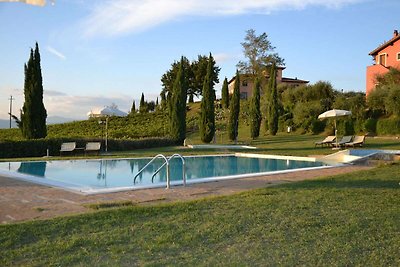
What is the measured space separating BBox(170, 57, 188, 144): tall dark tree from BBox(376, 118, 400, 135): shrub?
12.5 metres

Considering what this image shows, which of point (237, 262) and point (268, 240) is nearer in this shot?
point (237, 262)

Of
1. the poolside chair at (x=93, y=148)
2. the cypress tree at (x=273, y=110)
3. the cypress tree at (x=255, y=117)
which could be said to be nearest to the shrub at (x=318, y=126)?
the cypress tree at (x=273, y=110)

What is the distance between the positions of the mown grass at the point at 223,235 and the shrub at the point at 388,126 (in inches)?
763

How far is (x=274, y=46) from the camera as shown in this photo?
45094mm

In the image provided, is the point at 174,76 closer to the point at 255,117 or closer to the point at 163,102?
the point at 163,102

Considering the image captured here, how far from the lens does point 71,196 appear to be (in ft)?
24.6

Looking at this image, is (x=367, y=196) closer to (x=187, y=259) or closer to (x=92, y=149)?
(x=187, y=259)

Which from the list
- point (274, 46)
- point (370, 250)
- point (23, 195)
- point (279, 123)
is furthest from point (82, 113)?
point (370, 250)

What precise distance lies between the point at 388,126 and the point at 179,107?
13180 millimetres

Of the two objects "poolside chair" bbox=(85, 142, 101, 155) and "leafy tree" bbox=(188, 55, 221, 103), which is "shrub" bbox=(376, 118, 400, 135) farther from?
"leafy tree" bbox=(188, 55, 221, 103)

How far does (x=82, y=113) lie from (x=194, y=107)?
16.6m

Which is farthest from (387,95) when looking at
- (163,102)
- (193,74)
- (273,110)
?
(193,74)

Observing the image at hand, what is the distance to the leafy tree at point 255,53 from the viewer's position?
4438 centimetres

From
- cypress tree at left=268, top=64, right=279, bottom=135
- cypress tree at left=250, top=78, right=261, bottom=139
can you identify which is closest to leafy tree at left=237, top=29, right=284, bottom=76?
cypress tree at left=268, top=64, right=279, bottom=135
